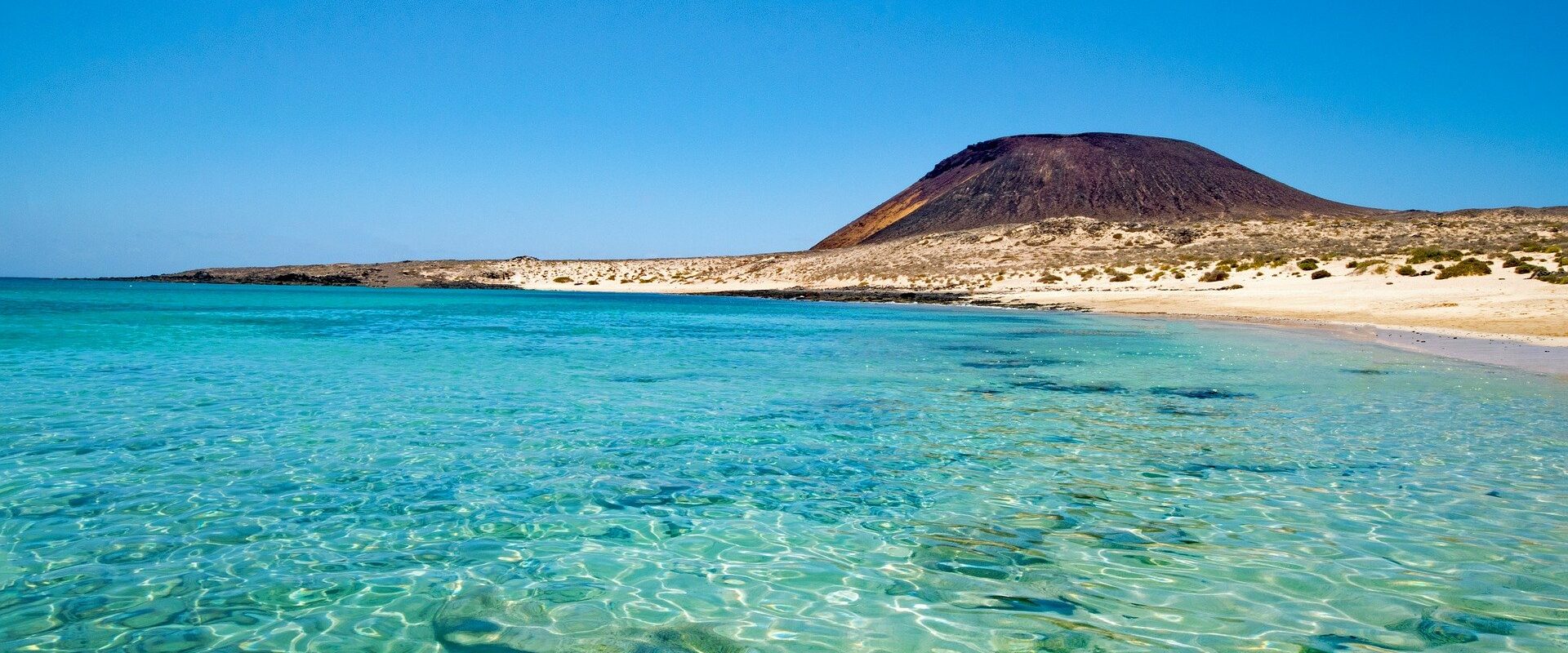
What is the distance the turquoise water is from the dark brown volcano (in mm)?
105028

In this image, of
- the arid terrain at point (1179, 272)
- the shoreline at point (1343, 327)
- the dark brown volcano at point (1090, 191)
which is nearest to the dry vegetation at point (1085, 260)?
the arid terrain at point (1179, 272)

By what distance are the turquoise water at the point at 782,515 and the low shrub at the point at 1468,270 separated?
28128 millimetres

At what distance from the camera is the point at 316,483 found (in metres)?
8.40

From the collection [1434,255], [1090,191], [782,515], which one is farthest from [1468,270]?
[1090,191]

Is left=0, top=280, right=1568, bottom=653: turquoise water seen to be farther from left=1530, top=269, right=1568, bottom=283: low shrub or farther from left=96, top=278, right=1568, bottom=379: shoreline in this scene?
left=1530, top=269, right=1568, bottom=283: low shrub

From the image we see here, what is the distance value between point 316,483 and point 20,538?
7.31ft

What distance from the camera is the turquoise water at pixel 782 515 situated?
5.20 m

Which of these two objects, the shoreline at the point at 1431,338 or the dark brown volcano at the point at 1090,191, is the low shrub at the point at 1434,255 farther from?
the dark brown volcano at the point at 1090,191

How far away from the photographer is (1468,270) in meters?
39.5

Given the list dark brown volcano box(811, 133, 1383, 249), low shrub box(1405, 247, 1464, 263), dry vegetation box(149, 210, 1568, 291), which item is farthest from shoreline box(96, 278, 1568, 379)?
dark brown volcano box(811, 133, 1383, 249)

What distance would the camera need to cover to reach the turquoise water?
5203 millimetres

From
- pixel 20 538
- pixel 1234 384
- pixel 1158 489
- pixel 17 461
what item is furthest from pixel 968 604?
pixel 1234 384

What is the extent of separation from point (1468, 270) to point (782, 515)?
44817 millimetres

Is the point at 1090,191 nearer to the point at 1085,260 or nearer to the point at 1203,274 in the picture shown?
the point at 1085,260
